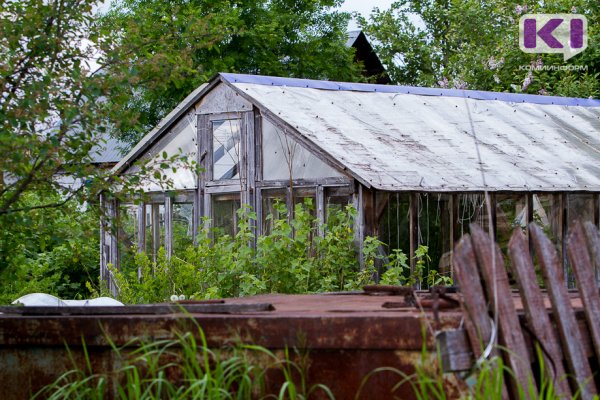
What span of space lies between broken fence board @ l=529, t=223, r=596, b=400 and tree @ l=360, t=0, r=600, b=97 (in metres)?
18.1

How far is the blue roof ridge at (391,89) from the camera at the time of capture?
15008mm

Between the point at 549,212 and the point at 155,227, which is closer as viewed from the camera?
the point at 549,212

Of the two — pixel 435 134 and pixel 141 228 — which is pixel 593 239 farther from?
pixel 141 228

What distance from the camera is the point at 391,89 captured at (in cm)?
→ 1655

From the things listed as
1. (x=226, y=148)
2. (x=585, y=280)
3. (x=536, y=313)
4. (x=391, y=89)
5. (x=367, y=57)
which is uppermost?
(x=367, y=57)

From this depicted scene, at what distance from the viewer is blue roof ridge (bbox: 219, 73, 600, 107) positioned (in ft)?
49.2

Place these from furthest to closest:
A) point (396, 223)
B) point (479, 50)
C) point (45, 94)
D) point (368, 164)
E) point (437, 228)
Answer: point (479, 50) < point (437, 228) < point (396, 223) < point (368, 164) < point (45, 94)

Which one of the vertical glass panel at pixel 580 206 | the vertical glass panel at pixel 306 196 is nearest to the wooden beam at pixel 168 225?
the vertical glass panel at pixel 306 196

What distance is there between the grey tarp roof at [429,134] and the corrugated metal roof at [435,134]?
1cm

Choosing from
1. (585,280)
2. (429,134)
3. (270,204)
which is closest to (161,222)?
(270,204)

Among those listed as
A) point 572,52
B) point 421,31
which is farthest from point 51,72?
point 421,31

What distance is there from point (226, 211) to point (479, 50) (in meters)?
10.9

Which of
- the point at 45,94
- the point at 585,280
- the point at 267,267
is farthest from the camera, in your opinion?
the point at 267,267

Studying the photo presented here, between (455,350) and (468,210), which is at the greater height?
(468,210)
